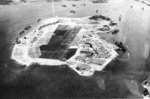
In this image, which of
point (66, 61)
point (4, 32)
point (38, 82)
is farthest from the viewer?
point (4, 32)

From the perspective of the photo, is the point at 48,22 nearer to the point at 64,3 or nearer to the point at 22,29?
the point at 22,29

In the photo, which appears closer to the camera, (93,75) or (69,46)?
(93,75)

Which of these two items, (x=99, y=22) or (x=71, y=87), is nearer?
(x=71, y=87)

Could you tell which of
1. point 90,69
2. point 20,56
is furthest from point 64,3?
point 90,69

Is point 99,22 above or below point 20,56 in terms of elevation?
above

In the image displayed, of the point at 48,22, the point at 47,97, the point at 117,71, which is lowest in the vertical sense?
the point at 47,97

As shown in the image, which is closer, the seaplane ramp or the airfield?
the airfield

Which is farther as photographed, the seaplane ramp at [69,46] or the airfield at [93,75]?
the seaplane ramp at [69,46]

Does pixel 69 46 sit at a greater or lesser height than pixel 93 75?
greater
